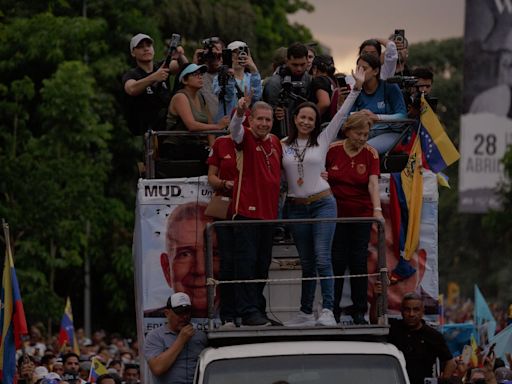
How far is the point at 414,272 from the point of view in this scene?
13.6 meters

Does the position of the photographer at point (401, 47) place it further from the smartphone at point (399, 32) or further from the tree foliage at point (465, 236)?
the tree foliage at point (465, 236)

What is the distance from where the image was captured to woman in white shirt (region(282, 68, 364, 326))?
13.1 metres

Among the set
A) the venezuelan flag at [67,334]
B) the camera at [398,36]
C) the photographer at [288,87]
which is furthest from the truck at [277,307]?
the venezuelan flag at [67,334]

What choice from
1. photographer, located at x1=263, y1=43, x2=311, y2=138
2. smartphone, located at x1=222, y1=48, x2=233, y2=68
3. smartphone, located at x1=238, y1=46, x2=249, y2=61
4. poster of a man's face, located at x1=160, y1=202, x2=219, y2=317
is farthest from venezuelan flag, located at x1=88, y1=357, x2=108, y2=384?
poster of a man's face, located at x1=160, y1=202, x2=219, y2=317

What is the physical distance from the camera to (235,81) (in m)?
15.5

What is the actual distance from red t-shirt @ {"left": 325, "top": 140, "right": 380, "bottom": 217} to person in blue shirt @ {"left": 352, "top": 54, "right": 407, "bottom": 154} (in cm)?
93

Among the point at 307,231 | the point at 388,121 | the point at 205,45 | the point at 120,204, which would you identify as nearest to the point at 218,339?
the point at 307,231

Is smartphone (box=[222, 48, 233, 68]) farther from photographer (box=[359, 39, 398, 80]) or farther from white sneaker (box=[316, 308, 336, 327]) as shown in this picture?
white sneaker (box=[316, 308, 336, 327])

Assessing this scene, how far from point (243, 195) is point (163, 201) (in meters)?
0.72

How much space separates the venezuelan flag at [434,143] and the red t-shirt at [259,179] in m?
1.52

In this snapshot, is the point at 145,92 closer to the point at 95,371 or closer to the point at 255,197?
the point at 255,197

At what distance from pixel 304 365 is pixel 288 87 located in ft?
11.5

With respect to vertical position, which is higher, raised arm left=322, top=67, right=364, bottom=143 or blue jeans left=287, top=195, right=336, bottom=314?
raised arm left=322, top=67, right=364, bottom=143

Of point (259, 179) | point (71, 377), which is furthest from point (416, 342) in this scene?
point (71, 377)
